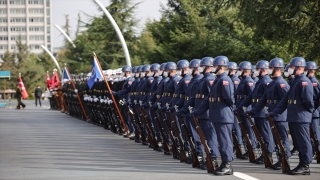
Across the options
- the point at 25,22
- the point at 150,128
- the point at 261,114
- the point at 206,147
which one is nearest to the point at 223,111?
the point at 206,147

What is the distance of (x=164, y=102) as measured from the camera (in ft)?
57.1

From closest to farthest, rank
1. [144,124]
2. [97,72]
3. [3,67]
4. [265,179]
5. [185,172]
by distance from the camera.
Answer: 1. [265,179]
2. [185,172]
3. [144,124]
4. [97,72]
5. [3,67]

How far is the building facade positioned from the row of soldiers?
579 ft

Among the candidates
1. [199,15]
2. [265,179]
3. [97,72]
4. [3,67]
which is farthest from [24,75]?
[265,179]

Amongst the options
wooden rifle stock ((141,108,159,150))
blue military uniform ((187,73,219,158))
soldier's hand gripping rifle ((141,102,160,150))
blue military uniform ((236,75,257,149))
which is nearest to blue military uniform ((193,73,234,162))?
blue military uniform ((187,73,219,158))

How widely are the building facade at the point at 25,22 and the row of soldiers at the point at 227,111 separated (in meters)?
177

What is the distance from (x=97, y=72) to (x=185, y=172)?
12.8m

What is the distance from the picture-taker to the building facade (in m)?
194

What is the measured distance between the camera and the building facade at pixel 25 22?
194m

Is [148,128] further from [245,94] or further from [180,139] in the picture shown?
[180,139]

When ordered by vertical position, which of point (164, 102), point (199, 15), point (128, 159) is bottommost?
point (128, 159)

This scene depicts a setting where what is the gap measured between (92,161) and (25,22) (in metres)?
182

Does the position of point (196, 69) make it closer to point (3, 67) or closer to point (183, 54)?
point (183, 54)

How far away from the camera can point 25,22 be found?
638 ft
